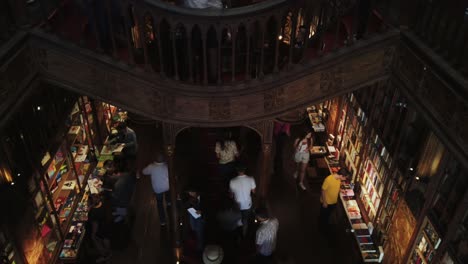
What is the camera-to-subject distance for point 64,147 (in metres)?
8.99

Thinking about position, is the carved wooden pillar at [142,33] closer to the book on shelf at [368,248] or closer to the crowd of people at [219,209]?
the crowd of people at [219,209]

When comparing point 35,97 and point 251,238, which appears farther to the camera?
point 251,238

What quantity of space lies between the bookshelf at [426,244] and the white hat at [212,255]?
3.23 meters

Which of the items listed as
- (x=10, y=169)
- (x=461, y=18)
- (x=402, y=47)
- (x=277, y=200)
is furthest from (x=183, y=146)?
(x=461, y=18)

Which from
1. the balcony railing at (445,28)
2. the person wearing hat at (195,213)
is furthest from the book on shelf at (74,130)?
the balcony railing at (445,28)

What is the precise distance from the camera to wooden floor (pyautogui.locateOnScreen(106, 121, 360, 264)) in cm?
873

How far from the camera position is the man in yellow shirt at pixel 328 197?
8.67 metres

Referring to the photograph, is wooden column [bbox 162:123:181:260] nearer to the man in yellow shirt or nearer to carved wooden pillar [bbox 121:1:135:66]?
carved wooden pillar [bbox 121:1:135:66]

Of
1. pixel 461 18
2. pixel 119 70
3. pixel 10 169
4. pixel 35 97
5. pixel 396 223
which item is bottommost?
pixel 396 223

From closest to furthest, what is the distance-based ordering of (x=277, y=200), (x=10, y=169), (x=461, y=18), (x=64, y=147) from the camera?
1. (x=461, y=18)
2. (x=10, y=169)
3. (x=64, y=147)
4. (x=277, y=200)

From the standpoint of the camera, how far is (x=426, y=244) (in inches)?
270

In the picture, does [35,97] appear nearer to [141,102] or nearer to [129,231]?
[141,102]

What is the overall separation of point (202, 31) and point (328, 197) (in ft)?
13.9

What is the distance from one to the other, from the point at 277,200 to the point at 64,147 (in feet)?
15.1
